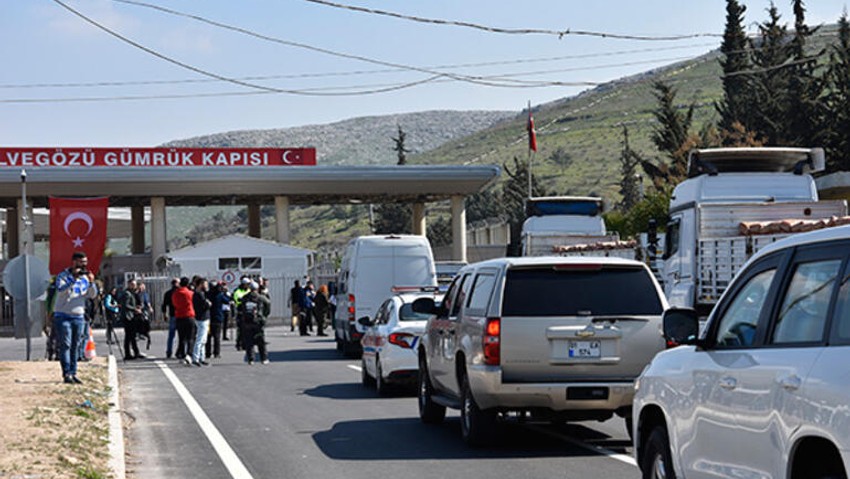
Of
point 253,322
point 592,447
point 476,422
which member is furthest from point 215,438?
point 253,322

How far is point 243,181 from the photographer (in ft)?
201

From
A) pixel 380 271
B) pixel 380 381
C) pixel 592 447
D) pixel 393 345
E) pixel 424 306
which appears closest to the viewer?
pixel 592 447

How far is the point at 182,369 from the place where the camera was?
2709cm

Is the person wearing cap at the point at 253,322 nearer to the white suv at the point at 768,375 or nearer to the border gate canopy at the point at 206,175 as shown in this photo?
the white suv at the point at 768,375

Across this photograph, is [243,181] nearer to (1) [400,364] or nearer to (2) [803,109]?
(2) [803,109]

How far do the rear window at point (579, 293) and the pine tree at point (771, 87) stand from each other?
188 feet

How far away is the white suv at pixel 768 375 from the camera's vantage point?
5.84 m

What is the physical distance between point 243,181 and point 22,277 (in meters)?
36.2

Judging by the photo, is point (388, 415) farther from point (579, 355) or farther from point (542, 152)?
point (542, 152)

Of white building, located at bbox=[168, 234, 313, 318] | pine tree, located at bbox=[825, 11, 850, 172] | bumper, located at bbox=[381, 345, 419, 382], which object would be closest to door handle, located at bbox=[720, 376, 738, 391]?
bumper, located at bbox=[381, 345, 419, 382]

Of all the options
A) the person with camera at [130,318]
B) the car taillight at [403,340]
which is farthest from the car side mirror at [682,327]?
the person with camera at [130,318]

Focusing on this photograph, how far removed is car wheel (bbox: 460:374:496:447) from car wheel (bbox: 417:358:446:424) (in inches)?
74.7

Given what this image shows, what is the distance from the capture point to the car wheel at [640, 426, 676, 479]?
8.12 metres

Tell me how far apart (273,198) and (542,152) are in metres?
95.0
